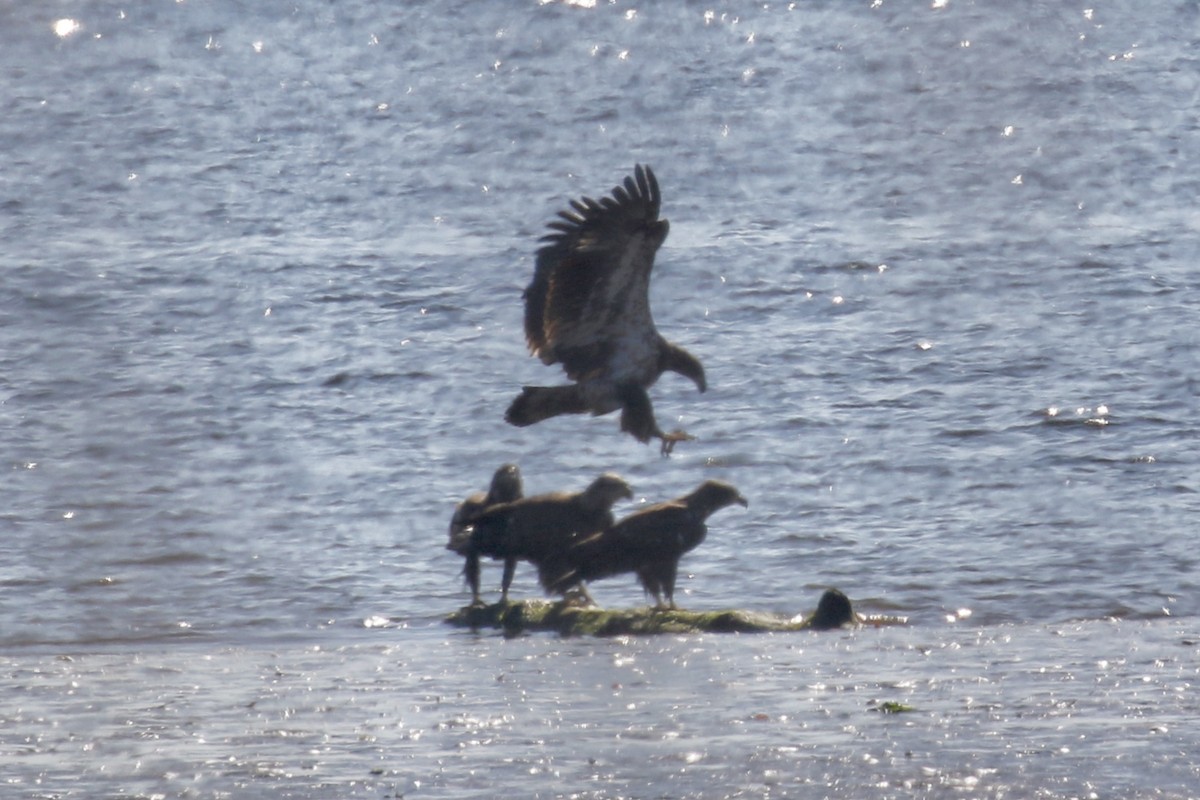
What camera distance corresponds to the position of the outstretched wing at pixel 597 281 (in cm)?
829

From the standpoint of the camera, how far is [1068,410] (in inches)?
478

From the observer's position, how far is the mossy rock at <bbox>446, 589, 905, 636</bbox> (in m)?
8.13

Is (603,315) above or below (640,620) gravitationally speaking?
above

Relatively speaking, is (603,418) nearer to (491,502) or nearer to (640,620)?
(491,502)

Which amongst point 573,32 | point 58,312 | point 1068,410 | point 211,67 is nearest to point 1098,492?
point 1068,410

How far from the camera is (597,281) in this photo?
8.58 metres

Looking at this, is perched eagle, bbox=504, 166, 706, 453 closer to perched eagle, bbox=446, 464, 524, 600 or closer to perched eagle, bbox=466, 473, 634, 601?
perched eagle, bbox=466, 473, 634, 601

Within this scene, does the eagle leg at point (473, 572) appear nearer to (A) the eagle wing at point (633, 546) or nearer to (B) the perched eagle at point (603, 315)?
(A) the eagle wing at point (633, 546)

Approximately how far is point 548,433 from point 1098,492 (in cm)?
346

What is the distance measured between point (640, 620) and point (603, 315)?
1392mm

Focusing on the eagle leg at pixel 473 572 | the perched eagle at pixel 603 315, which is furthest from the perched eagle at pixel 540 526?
the perched eagle at pixel 603 315

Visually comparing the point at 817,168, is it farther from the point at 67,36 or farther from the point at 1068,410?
the point at 67,36

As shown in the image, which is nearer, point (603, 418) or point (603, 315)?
point (603, 315)

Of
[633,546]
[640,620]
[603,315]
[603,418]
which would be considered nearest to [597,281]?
[603,315]
